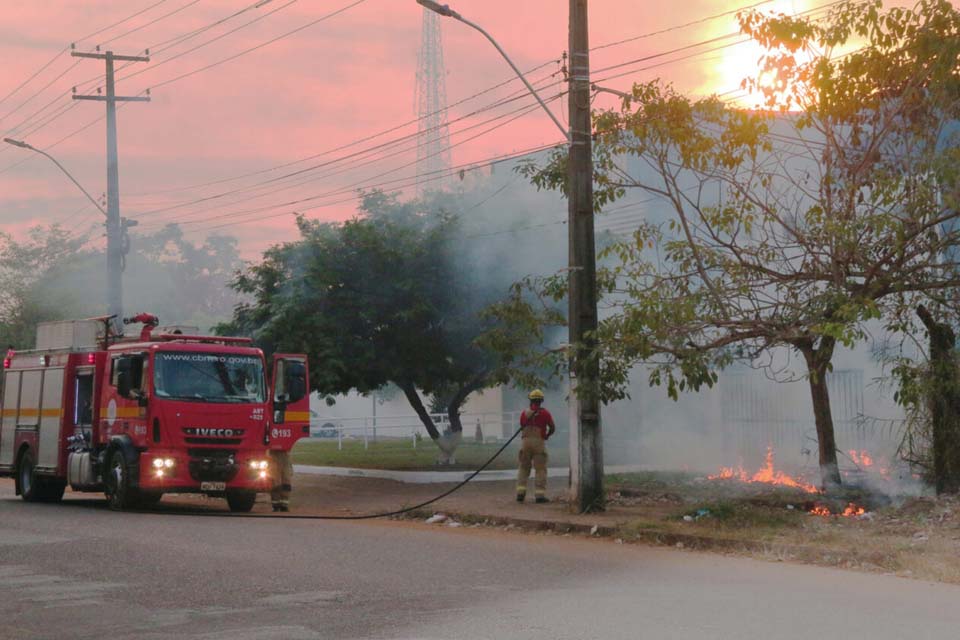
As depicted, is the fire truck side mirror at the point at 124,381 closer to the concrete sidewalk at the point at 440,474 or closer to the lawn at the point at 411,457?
the concrete sidewalk at the point at 440,474

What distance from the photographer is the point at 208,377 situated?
64.1 ft

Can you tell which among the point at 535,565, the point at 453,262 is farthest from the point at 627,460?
the point at 535,565

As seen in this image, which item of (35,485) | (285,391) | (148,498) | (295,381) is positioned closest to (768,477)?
(295,381)

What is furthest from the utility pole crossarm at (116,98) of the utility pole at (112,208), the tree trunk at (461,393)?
the tree trunk at (461,393)

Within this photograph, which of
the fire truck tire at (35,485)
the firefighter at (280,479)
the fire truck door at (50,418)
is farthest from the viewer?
the fire truck tire at (35,485)

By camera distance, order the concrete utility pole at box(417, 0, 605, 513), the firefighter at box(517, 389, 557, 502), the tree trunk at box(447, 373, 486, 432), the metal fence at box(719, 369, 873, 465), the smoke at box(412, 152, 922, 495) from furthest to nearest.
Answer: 1. the tree trunk at box(447, 373, 486, 432)
2. the metal fence at box(719, 369, 873, 465)
3. the smoke at box(412, 152, 922, 495)
4. the firefighter at box(517, 389, 557, 502)
5. the concrete utility pole at box(417, 0, 605, 513)

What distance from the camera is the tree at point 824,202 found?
14766 millimetres

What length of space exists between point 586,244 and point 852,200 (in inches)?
136

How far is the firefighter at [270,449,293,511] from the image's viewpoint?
20.1 metres

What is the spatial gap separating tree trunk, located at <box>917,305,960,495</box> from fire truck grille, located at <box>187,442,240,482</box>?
10.1 m

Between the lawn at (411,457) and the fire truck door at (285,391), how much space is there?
6.45 meters

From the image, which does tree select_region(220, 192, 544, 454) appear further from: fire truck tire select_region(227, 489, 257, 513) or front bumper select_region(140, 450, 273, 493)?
front bumper select_region(140, 450, 273, 493)

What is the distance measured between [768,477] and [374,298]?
883 centimetres

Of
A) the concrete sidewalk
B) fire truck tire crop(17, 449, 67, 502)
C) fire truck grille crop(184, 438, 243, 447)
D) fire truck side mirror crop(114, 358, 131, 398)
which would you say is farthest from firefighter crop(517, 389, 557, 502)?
fire truck tire crop(17, 449, 67, 502)
